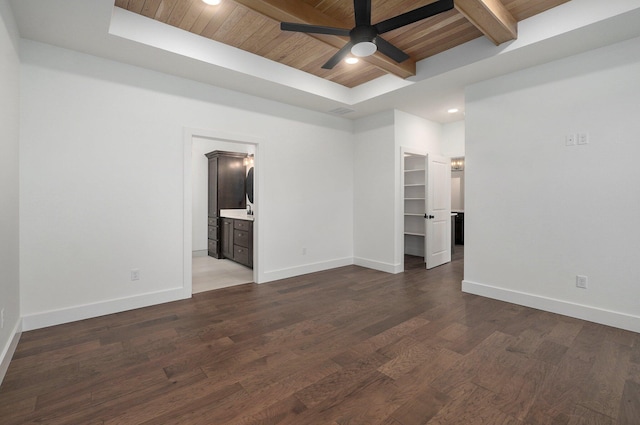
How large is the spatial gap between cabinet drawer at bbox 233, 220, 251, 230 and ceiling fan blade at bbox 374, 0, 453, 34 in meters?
3.73

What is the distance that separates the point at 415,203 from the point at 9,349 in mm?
6176

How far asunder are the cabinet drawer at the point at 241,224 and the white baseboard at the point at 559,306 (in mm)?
3493

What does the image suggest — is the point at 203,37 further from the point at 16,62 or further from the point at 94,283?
the point at 94,283

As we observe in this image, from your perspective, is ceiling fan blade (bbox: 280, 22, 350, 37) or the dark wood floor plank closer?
the dark wood floor plank

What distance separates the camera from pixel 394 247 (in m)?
5.08

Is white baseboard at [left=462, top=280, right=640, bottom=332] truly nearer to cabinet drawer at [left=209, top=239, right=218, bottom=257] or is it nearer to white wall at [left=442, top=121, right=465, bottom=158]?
white wall at [left=442, top=121, right=465, bottom=158]

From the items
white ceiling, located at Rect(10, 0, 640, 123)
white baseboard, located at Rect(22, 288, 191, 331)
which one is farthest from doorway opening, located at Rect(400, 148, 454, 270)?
white baseboard, located at Rect(22, 288, 191, 331)

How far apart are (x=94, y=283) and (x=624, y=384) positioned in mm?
4535

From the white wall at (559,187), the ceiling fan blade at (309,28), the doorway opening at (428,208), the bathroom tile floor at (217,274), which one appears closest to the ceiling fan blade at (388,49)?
the ceiling fan blade at (309,28)

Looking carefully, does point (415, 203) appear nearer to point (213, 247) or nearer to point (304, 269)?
point (304, 269)

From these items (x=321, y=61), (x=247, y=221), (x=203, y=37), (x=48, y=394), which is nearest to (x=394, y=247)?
(x=247, y=221)

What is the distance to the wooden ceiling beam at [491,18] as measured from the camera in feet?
8.26

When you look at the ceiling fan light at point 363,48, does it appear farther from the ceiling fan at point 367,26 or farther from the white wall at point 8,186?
the white wall at point 8,186

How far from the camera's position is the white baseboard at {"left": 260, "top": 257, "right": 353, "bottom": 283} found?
4.63 meters
